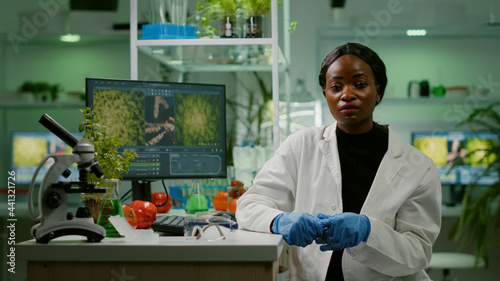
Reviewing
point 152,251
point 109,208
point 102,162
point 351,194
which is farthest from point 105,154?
point 351,194

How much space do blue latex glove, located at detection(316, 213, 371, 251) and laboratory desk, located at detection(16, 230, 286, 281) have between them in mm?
171

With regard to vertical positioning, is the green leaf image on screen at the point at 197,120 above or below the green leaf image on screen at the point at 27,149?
above

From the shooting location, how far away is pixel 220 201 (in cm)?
219

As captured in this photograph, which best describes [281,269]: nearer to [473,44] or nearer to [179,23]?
[179,23]

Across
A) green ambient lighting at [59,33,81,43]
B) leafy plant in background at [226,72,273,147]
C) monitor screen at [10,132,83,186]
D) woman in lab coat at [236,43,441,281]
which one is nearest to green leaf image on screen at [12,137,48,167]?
monitor screen at [10,132,83,186]

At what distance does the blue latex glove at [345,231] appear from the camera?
4.39 feet

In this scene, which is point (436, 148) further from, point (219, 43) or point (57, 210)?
point (57, 210)

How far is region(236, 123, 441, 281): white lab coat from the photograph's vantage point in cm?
141

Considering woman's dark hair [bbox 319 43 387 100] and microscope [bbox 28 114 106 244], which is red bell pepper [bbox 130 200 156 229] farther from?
woman's dark hair [bbox 319 43 387 100]

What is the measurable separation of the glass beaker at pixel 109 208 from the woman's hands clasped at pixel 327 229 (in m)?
0.41

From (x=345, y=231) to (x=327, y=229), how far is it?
48 millimetres

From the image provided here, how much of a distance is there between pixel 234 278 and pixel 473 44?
11.9 ft

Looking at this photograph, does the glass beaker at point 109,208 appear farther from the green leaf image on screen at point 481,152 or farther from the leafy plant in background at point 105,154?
the green leaf image on screen at point 481,152

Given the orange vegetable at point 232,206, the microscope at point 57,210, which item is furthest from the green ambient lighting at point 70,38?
the microscope at point 57,210
